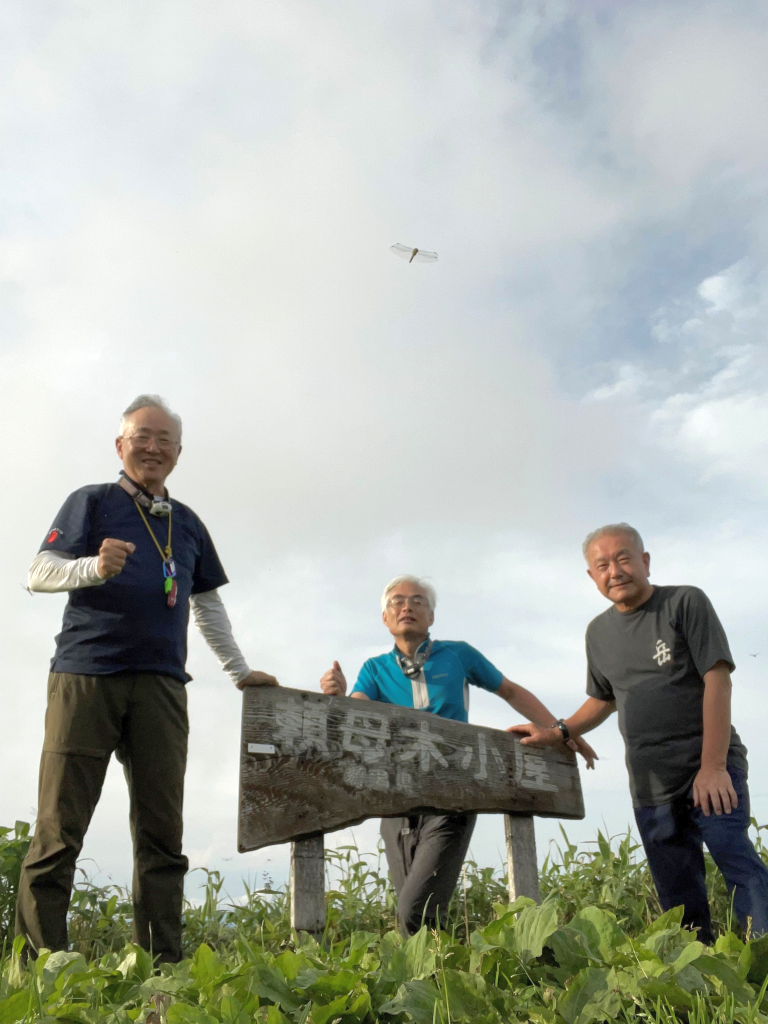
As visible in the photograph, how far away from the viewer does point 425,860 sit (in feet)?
12.5

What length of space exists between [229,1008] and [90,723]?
182 centimetres

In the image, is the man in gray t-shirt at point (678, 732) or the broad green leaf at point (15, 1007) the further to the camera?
the man in gray t-shirt at point (678, 732)

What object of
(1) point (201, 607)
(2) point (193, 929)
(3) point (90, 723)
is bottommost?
(2) point (193, 929)

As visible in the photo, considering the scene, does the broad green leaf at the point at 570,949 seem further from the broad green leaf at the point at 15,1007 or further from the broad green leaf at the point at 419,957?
the broad green leaf at the point at 15,1007

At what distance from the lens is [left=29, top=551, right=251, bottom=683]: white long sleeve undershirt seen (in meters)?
3.38

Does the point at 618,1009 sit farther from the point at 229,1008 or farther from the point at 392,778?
the point at 392,778

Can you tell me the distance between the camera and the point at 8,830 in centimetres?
455

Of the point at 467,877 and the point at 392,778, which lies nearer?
the point at 392,778

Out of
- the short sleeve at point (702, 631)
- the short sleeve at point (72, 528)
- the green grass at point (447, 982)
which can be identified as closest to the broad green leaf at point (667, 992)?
the green grass at point (447, 982)

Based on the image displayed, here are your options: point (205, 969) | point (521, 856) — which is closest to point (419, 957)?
point (205, 969)

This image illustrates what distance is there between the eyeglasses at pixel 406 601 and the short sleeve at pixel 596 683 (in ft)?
2.67

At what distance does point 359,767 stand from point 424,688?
0.65m

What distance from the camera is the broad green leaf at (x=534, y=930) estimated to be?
6.92ft

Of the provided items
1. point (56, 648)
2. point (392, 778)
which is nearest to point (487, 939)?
point (392, 778)
